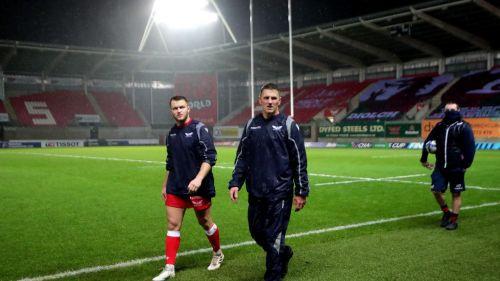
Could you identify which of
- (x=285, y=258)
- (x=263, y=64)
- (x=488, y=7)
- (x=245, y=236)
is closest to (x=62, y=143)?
(x=263, y=64)

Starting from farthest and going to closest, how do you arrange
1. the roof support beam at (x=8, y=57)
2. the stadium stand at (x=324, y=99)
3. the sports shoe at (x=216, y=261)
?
the stadium stand at (x=324, y=99), the roof support beam at (x=8, y=57), the sports shoe at (x=216, y=261)

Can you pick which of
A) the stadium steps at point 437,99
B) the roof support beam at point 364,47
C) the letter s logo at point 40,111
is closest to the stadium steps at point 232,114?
the letter s logo at point 40,111

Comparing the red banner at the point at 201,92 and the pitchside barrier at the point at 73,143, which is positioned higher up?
the red banner at the point at 201,92

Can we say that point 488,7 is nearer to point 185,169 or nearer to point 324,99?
point 324,99

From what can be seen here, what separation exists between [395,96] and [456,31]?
9243 mm

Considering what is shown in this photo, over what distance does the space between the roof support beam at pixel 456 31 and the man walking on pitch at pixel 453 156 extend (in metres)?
30.4

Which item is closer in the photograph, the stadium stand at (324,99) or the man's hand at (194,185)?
the man's hand at (194,185)

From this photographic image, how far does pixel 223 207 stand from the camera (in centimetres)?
1066

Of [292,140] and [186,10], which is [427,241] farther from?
[186,10]

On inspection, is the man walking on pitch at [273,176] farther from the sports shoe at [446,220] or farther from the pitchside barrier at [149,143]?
the pitchside barrier at [149,143]

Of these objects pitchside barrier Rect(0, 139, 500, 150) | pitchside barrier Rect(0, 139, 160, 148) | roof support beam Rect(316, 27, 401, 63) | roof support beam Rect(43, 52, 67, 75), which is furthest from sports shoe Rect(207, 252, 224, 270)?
roof support beam Rect(43, 52, 67, 75)

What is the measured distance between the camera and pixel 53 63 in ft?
180

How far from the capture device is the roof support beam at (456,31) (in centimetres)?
3681

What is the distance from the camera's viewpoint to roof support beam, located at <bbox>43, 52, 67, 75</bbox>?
52.6m
